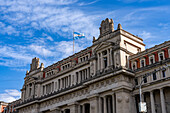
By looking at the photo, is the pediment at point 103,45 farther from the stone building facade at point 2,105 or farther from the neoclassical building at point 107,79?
the stone building facade at point 2,105

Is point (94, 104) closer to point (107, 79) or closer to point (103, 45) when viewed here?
point (107, 79)

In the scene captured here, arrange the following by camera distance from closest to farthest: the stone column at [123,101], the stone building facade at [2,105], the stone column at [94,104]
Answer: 1. the stone column at [123,101]
2. the stone column at [94,104]
3. the stone building facade at [2,105]

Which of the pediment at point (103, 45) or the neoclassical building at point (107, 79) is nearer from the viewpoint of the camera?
the neoclassical building at point (107, 79)

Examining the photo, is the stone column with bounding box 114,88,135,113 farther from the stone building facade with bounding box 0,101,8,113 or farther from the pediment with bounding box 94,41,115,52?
the stone building facade with bounding box 0,101,8,113

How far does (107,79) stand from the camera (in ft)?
190

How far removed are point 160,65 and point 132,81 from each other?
7745mm

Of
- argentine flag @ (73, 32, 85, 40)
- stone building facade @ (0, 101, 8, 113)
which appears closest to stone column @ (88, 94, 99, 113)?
argentine flag @ (73, 32, 85, 40)

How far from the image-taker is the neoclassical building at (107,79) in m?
53.2

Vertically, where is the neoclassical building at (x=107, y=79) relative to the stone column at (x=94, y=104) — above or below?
above

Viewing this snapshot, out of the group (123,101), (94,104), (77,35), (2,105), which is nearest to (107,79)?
(94,104)

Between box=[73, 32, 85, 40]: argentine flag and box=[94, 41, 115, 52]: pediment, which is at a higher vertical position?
box=[73, 32, 85, 40]: argentine flag

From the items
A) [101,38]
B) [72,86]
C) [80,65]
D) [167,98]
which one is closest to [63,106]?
[72,86]

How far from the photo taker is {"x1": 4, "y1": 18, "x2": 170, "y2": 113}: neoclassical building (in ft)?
174

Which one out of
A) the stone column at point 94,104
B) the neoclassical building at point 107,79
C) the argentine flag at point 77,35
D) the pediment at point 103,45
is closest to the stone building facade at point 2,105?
the neoclassical building at point 107,79
